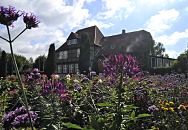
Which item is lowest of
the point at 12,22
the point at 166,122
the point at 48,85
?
the point at 166,122

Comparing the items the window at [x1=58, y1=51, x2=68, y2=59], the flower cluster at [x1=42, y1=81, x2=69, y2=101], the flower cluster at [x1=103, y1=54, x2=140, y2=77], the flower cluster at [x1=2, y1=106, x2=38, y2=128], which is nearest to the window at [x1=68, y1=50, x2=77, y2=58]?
the window at [x1=58, y1=51, x2=68, y2=59]

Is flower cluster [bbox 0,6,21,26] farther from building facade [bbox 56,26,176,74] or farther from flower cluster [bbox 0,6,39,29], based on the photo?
building facade [bbox 56,26,176,74]

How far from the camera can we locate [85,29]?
204 ft

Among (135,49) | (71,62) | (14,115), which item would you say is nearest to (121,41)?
(135,49)

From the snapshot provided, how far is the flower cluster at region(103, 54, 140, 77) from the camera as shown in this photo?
3.53 m

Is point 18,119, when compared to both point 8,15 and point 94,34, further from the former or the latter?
point 94,34

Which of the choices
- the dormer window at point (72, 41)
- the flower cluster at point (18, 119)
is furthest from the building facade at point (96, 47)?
→ the flower cluster at point (18, 119)

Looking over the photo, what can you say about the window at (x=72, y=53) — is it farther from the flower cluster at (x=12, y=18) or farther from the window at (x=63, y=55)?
the flower cluster at (x=12, y=18)

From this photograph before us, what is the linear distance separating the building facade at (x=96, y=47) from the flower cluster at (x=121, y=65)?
4121cm

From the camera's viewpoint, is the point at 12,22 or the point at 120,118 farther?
the point at 120,118

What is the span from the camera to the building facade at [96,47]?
48909 millimetres

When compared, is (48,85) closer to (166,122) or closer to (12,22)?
(12,22)

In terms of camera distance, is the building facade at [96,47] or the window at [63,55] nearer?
the building facade at [96,47]

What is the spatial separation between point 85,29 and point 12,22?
59351mm
